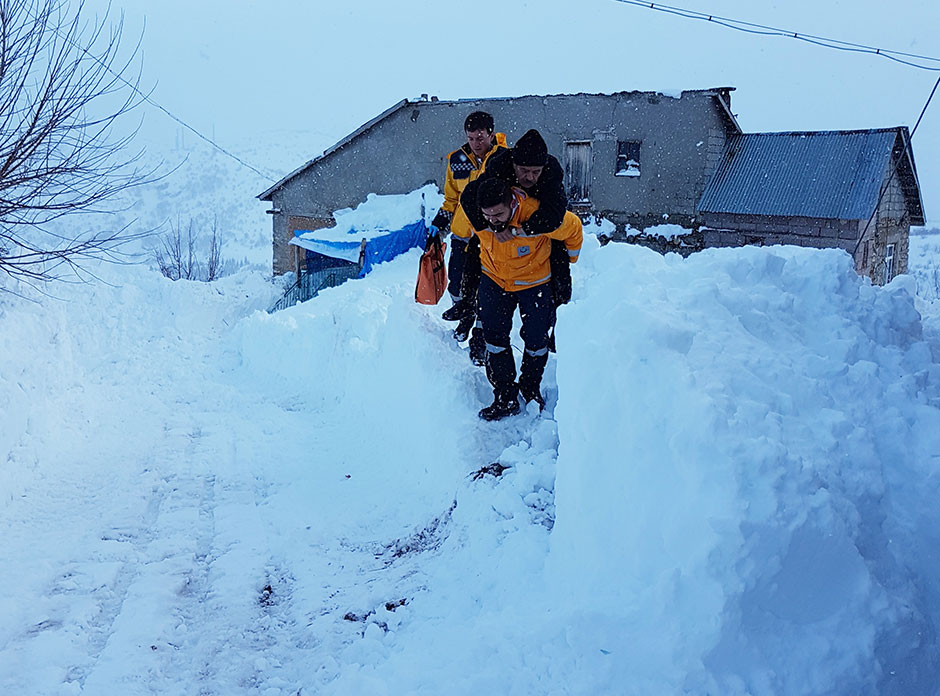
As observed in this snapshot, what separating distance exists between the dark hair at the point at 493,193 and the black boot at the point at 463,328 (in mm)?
1885

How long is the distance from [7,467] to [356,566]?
3136 mm

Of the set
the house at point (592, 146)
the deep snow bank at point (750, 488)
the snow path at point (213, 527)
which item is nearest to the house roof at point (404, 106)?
the house at point (592, 146)

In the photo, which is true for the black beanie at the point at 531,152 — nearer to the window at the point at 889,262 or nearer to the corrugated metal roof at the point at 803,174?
the corrugated metal roof at the point at 803,174

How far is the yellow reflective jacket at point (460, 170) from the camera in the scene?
4906 millimetres

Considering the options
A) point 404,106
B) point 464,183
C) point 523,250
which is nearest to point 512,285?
point 523,250

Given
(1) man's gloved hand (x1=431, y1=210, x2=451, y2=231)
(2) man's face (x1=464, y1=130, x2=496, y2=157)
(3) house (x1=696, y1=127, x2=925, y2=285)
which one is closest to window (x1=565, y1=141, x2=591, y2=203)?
(3) house (x1=696, y1=127, x2=925, y2=285)

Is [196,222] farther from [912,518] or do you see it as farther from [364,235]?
[912,518]

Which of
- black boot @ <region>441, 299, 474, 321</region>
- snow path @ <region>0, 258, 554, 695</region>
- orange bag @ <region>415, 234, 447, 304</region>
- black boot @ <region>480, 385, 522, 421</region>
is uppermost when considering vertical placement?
orange bag @ <region>415, 234, 447, 304</region>

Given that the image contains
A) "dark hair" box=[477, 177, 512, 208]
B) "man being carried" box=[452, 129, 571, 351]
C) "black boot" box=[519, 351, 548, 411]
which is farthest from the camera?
"black boot" box=[519, 351, 548, 411]

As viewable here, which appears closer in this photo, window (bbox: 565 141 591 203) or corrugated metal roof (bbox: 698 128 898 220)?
corrugated metal roof (bbox: 698 128 898 220)

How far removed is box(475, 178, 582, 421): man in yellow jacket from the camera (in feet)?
12.8

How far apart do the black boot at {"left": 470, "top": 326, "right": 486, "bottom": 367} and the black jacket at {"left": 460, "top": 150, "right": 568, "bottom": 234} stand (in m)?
1.54

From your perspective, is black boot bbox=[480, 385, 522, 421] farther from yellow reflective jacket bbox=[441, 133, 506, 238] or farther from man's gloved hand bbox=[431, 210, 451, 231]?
man's gloved hand bbox=[431, 210, 451, 231]

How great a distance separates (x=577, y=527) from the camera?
274cm
